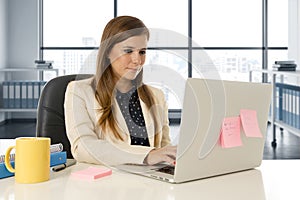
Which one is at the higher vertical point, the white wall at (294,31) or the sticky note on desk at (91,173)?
the white wall at (294,31)

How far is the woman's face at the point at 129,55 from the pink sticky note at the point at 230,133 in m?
0.37

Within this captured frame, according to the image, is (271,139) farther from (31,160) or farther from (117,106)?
(31,160)

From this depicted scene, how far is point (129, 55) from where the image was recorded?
146cm

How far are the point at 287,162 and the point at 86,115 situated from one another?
0.64 meters

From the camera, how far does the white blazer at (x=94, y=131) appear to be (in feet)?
4.53

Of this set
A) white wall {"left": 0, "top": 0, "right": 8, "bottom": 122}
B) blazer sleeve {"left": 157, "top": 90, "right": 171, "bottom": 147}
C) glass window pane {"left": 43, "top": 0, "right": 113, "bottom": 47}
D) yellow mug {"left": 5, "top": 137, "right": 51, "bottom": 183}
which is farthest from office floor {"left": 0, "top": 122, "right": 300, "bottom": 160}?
yellow mug {"left": 5, "top": 137, "right": 51, "bottom": 183}

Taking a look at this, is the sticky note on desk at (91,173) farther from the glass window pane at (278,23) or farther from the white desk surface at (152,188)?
the glass window pane at (278,23)

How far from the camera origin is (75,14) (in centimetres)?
634

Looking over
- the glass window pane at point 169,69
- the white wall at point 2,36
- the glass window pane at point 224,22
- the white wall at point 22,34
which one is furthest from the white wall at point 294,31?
the glass window pane at point 169,69

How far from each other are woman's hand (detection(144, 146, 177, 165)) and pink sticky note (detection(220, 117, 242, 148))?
0.42 ft

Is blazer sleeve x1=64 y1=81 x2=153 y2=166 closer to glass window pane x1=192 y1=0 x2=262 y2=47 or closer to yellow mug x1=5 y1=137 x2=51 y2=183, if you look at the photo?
yellow mug x1=5 y1=137 x2=51 y2=183

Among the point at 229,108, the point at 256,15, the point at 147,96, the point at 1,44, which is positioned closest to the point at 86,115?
the point at 147,96

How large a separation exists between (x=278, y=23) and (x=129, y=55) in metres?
5.34

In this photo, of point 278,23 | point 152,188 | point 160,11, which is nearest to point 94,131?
point 152,188
